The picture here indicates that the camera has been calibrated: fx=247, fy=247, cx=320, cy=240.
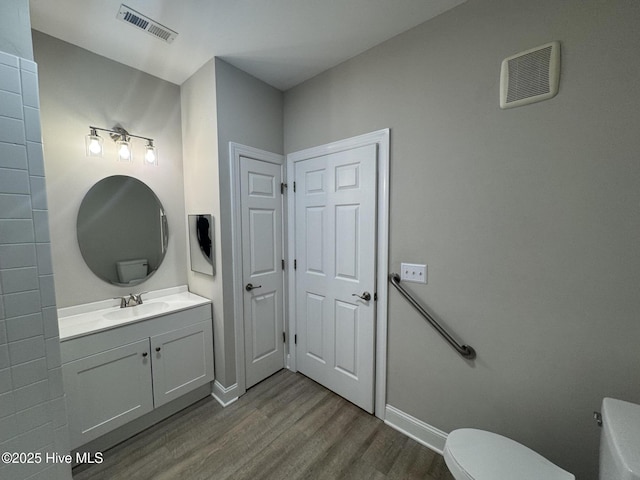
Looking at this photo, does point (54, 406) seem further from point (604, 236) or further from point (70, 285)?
point (604, 236)

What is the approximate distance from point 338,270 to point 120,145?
1940 millimetres

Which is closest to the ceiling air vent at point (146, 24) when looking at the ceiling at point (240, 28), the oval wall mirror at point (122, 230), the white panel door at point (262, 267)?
the ceiling at point (240, 28)

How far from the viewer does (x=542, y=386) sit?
1.24 meters

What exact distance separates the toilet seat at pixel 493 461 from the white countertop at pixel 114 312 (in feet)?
6.09

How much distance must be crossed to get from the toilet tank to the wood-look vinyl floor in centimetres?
87

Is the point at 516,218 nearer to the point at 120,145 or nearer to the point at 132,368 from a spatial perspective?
the point at 132,368

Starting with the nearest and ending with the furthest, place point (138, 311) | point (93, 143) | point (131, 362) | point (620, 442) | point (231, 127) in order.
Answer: point (620, 442)
point (131, 362)
point (93, 143)
point (138, 311)
point (231, 127)

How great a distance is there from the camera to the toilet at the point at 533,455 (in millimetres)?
766

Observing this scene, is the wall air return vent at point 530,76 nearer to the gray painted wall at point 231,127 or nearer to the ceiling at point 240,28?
the ceiling at point 240,28

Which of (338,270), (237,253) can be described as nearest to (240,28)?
(237,253)

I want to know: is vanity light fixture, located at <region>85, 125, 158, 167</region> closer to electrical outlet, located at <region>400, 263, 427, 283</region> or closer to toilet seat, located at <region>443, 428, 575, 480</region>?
electrical outlet, located at <region>400, 263, 427, 283</region>

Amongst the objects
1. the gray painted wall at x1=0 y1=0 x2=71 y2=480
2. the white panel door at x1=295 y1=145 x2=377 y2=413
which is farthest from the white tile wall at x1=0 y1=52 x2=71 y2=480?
the white panel door at x1=295 y1=145 x2=377 y2=413

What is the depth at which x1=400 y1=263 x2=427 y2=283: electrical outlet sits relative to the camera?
62.3 inches

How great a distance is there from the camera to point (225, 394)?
78.5 inches
